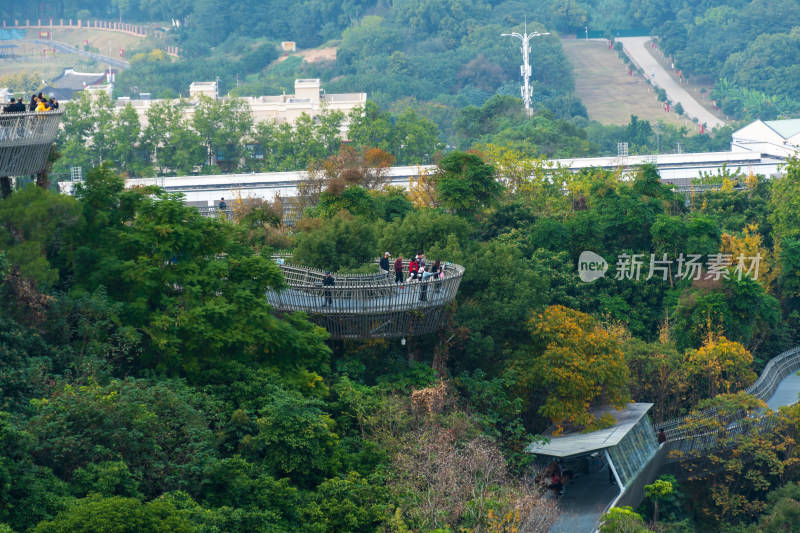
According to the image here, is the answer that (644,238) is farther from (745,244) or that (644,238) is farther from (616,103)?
(616,103)

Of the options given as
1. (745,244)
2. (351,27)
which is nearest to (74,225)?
(745,244)

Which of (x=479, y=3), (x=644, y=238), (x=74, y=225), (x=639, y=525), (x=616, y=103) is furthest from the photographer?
(x=479, y=3)

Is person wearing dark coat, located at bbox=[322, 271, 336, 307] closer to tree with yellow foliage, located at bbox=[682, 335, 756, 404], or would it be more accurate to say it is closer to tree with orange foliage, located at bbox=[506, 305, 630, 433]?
tree with orange foliage, located at bbox=[506, 305, 630, 433]

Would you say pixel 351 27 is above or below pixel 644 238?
above

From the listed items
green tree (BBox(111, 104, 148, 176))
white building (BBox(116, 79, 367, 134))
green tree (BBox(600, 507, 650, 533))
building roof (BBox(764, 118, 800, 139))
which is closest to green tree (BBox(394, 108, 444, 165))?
white building (BBox(116, 79, 367, 134))

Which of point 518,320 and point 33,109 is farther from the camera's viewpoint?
point 518,320

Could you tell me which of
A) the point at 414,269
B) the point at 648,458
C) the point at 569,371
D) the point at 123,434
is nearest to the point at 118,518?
the point at 123,434

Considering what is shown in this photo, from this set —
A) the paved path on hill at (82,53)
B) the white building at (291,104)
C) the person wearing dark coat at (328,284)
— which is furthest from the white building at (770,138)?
the paved path on hill at (82,53)
